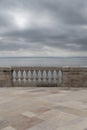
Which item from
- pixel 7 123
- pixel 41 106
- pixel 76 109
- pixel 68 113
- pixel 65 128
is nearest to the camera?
pixel 65 128

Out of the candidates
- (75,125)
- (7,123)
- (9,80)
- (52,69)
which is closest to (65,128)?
(75,125)

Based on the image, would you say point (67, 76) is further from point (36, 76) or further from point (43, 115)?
point (43, 115)

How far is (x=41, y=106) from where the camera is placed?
4961mm

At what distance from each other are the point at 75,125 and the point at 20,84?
5379mm

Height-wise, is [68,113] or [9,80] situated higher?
[9,80]

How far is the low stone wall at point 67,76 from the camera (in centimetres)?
826

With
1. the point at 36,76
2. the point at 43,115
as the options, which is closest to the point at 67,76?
the point at 36,76

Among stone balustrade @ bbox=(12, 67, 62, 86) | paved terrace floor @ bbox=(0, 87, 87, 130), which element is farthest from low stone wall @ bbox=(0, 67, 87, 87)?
paved terrace floor @ bbox=(0, 87, 87, 130)

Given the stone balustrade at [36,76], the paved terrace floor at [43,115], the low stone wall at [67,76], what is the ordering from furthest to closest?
1. the stone balustrade at [36,76]
2. the low stone wall at [67,76]
3. the paved terrace floor at [43,115]

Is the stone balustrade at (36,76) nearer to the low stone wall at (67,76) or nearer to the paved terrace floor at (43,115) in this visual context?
the low stone wall at (67,76)

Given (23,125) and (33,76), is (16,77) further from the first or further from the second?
(23,125)

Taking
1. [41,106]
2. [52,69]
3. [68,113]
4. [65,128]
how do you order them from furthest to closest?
[52,69], [41,106], [68,113], [65,128]

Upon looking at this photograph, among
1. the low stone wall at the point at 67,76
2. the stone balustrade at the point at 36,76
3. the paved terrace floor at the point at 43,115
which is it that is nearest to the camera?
the paved terrace floor at the point at 43,115

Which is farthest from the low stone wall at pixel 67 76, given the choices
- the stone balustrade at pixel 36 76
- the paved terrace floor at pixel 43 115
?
the paved terrace floor at pixel 43 115
